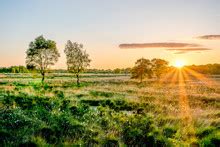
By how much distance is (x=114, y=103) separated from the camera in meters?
30.5

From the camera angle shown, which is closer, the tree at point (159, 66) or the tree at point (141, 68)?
the tree at point (141, 68)

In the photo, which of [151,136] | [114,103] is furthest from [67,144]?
[114,103]

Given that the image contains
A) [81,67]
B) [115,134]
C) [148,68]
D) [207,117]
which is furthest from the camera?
[148,68]

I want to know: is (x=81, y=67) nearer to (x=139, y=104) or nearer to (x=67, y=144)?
(x=139, y=104)

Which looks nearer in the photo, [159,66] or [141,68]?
[141,68]

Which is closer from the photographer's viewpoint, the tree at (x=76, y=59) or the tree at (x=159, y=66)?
the tree at (x=76, y=59)

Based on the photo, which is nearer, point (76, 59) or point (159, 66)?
point (76, 59)

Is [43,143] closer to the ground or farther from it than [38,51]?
closer to the ground

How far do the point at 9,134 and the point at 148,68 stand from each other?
79316 mm

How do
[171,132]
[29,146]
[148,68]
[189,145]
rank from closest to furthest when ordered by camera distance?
[29,146] < [189,145] < [171,132] < [148,68]

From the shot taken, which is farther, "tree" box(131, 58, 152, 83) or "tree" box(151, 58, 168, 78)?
"tree" box(151, 58, 168, 78)

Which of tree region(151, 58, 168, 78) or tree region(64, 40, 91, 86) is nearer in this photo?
tree region(64, 40, 91, 86)

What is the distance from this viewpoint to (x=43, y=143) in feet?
46.9

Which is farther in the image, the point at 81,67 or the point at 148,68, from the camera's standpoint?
the point at 148,68
